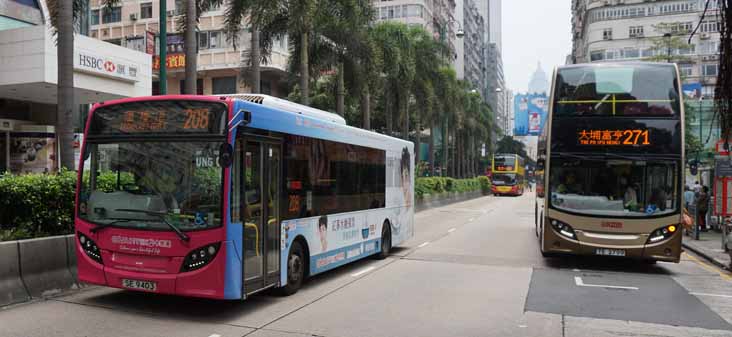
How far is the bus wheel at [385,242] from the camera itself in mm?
13391

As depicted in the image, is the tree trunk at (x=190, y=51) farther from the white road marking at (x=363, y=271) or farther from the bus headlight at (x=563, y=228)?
the bus headlight at (x=563, y=228)

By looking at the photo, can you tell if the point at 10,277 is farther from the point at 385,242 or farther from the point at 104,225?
the point at 385,242

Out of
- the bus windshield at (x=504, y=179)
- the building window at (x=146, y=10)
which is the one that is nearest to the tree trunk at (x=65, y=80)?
the building window at (x=146, y=10)

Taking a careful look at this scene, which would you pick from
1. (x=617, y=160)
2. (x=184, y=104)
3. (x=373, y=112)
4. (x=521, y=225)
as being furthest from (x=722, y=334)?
(x=373, y=112)

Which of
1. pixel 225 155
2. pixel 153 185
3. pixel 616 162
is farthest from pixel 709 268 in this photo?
pixel 153 185

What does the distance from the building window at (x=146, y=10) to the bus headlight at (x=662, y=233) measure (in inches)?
1839

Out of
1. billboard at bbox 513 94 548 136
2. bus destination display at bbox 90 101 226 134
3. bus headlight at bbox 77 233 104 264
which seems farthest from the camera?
billboard at bbox 513 94 548 136

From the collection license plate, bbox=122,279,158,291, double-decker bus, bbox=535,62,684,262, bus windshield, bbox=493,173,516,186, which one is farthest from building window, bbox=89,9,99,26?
license plate, bbox=122,279,158,291

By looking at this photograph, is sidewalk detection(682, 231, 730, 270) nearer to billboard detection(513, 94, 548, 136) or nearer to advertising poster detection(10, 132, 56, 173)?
advertising poster detection(10, 132, 56, 173)

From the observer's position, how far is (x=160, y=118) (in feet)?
25.0

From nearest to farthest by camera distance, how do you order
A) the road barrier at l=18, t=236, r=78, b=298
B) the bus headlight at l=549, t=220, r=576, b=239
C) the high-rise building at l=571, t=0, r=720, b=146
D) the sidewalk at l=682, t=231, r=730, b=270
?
the road barrier at l=18, t=236, r=78, b=298
the bus headlight at l=549, t=220, r=576, b=239
the sidewalk at l=682, t=231, r=730, b=270
the high-rise building at l=571, t=0, r=720, b=146

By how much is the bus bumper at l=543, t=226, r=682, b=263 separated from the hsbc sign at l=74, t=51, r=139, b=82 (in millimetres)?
19815

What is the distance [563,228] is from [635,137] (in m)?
2.21

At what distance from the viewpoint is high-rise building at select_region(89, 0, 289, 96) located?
1742 inches
